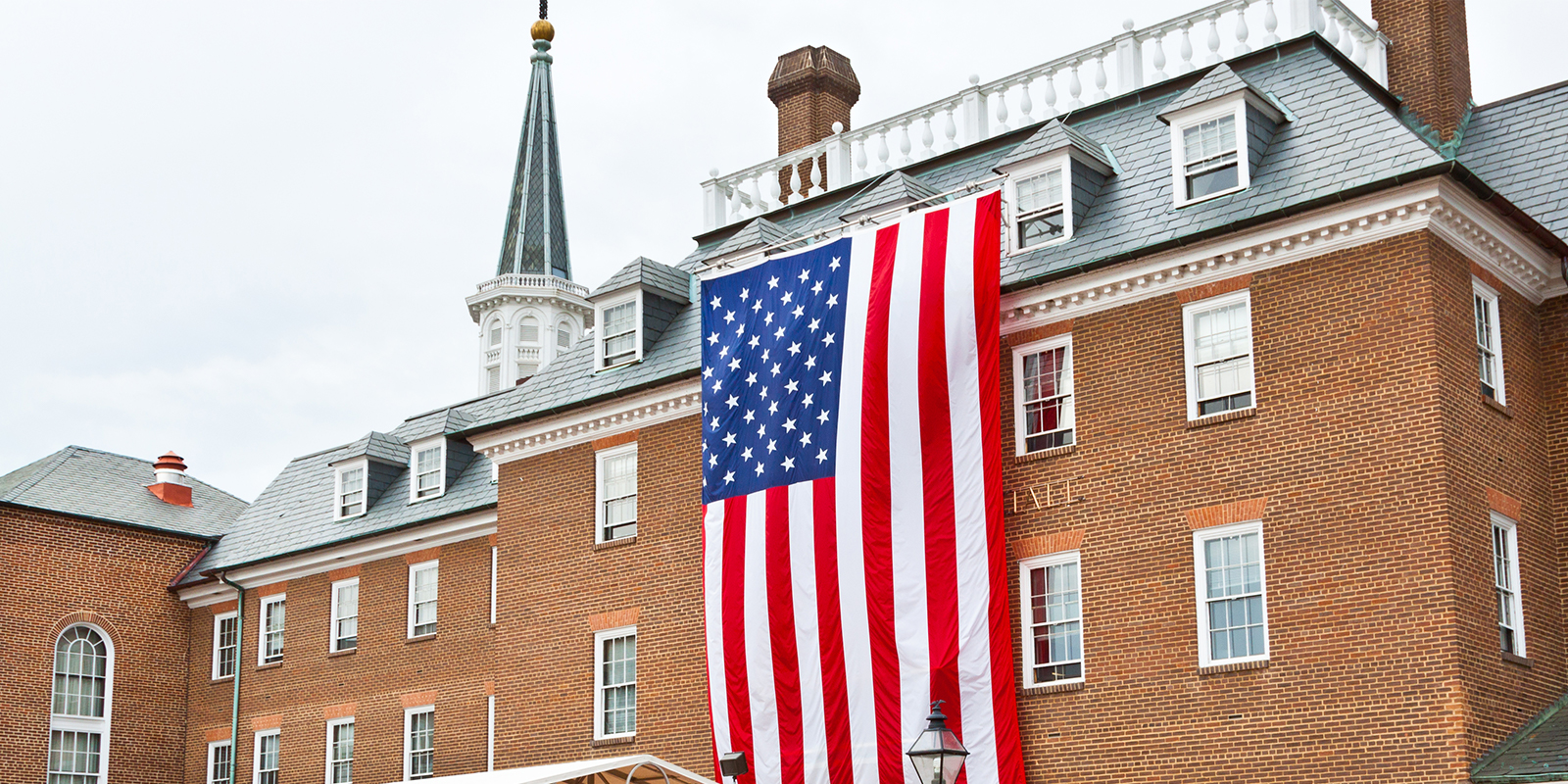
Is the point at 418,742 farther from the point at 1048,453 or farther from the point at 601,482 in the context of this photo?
the point at 1048,453

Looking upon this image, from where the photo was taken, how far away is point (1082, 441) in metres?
23.4

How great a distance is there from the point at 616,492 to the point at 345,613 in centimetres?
1020

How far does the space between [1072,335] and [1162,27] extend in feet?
20.7

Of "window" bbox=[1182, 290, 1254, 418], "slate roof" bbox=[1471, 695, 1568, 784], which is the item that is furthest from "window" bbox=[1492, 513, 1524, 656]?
"window" bbox=[1182, 290, 1254, 418]

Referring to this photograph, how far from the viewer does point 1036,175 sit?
25156 millimetres

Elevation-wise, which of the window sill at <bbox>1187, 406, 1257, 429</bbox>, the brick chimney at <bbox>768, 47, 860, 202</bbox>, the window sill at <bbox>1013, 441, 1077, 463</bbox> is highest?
the brick chimney at <bbox>768, 47, 860, 202</bbox>

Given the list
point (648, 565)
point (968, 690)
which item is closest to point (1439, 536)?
point (968, 690)

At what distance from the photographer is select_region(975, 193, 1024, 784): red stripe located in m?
22.8

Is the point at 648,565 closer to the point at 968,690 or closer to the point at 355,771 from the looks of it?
the point at 968,690

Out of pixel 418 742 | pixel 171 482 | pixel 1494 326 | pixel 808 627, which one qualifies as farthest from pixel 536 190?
pixel 1494 326

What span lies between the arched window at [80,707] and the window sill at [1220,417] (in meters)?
27.7

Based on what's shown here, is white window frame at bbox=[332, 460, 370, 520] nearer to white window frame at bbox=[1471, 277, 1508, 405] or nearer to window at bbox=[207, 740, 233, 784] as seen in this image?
window at bbox=[207, 740, 233, 784]

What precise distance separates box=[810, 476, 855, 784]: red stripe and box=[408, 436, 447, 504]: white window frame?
1312cm

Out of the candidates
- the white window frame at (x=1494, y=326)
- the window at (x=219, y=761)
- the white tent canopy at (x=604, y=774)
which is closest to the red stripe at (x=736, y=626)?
the white tent canopy at (x=604, y=774)
